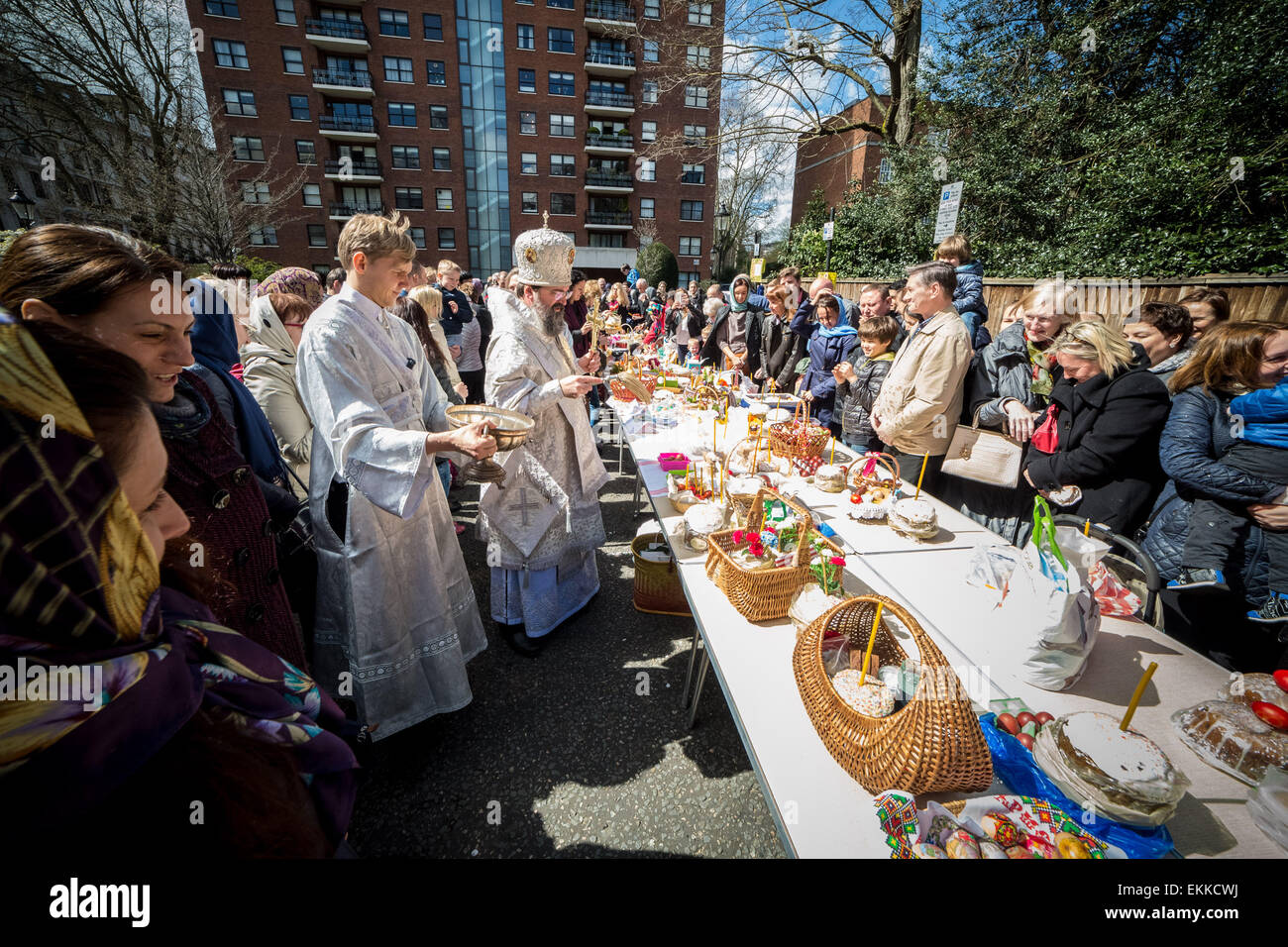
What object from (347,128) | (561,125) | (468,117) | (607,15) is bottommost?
(347,128)

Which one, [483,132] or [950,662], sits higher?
[483,132]

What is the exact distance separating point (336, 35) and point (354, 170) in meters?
6.50

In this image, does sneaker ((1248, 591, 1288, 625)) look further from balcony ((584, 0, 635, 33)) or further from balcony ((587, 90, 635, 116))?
balcony ((584, 0, 635, 33))

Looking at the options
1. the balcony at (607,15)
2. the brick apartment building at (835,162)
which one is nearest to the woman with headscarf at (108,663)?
the brick apartment building at (835,162)

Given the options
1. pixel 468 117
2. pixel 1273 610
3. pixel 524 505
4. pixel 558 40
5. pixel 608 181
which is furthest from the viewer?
pixel 608 181

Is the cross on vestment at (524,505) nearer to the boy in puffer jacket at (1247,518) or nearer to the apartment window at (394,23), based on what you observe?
the boy in puffer jacket at (1247,518)

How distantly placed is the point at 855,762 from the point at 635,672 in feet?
6.18

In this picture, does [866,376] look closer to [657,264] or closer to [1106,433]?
[1106,433]

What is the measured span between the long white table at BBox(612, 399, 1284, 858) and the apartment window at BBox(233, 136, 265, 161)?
35.8 metres

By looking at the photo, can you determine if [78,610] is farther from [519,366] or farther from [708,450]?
[708,450]

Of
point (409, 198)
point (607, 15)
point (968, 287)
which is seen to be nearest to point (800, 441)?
point (968, 287)

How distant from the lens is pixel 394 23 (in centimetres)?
2795

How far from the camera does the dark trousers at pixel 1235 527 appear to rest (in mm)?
2229

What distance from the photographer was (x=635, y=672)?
298 centimetres
